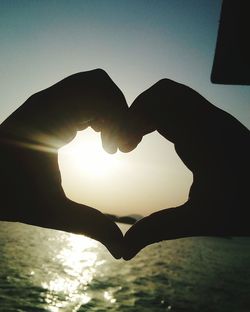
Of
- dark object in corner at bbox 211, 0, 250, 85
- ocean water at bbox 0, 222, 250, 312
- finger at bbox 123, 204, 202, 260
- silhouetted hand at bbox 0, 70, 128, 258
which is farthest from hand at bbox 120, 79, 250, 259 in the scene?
ocean water at bbox 0, 222, 250, 312

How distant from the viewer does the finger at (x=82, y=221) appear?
6.06 ft

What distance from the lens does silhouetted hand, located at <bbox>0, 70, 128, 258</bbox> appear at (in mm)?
1767

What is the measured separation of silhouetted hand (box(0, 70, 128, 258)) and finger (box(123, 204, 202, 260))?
16 cm

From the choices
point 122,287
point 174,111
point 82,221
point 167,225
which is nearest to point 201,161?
point 174,111

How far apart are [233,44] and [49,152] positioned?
7.29ft

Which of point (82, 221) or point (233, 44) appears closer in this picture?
point (82, 221)

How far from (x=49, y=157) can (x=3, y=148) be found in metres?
0.30

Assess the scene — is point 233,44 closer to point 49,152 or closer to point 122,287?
point 49,152

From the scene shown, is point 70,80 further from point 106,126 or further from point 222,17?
point 222,17

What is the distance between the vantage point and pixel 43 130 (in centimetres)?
174

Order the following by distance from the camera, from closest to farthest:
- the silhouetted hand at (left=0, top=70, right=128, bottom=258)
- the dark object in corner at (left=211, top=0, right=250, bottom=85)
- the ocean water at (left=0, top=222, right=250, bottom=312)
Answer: the silhouetted hand at (left=0, top=70, right=128, bottom=258) → the dark object in corner at (left=211, top=0, right=250, bottom=85) → the ocean water at (left=0, top=222, right=250, bottom=312)

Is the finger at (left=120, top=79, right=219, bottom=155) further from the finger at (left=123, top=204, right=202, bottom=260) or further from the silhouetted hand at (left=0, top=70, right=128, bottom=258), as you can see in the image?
the finger at (left=123, top=204, right=202, bottom=260)

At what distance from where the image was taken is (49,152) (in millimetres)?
1775

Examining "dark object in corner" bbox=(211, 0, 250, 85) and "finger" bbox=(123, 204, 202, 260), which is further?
"dark object in corner" bbox=(211, 0, 250, 85)
